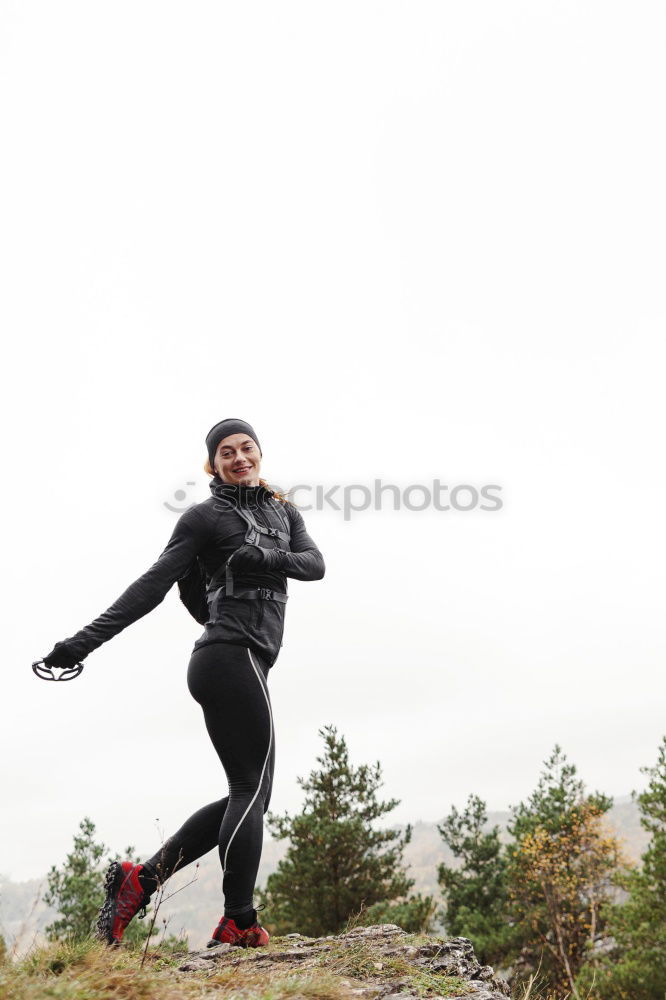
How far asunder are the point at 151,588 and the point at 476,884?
26862 millimetres

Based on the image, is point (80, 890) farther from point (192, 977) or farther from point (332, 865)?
point (192, 977)

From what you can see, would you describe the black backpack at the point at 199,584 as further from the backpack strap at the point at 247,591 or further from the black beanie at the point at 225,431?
the black beanie at the point at 225,431

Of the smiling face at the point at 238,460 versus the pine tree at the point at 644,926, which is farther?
the pine tree at the point at 644,926

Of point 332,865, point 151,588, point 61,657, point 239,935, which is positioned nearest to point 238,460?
point 151,588

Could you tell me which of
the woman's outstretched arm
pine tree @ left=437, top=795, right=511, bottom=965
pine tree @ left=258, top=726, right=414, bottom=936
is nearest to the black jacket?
the woman's outstretched arm

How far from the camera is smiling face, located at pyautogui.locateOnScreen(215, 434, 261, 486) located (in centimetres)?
440

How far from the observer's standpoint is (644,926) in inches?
795

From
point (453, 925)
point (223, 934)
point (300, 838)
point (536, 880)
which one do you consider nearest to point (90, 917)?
point (300, 838)

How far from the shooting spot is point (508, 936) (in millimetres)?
23812

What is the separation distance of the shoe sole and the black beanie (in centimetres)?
233

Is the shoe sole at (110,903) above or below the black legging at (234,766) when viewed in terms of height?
below

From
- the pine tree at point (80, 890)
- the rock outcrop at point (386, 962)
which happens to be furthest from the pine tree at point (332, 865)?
the rock outcrop at point (386, 962)

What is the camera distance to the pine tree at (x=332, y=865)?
19470 millimetres

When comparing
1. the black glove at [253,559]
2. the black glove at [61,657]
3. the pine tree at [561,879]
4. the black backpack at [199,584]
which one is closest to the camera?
the black glove at [61,657]
